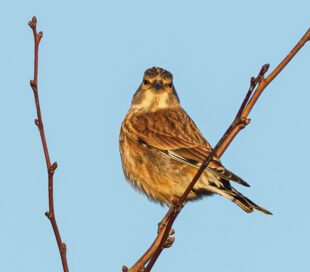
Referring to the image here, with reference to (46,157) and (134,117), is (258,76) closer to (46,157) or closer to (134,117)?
(46,157)

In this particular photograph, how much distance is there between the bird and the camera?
5.95 m

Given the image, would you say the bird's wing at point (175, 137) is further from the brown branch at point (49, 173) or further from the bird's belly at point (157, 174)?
the brown branch at point (49, 173)

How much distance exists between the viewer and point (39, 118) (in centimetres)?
371

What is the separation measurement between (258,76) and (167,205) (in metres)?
3.43

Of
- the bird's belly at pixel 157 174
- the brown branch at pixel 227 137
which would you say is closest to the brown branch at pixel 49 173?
the brown branch at pixel 227 137

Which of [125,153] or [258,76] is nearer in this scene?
[258,76]

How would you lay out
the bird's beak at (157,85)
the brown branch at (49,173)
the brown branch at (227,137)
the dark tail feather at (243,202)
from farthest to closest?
the bird's beak at (157,85), the dark tail feather at (243,202), the brown branch at (49,173), the brown branch at (227,137)

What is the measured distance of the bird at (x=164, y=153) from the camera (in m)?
5.95

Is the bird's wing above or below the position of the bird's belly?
above

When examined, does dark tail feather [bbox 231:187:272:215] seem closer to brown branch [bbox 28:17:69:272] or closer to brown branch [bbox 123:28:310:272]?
brown branch [bbox 123:28:310:272]

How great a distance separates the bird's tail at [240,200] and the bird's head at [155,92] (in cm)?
240

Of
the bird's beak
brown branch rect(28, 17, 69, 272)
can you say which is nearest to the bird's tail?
brown branch rect(28, 17, 69, 272)

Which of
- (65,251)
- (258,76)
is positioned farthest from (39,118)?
(258,76)

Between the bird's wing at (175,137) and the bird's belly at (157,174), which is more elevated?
the bird's wing at (175,137)
